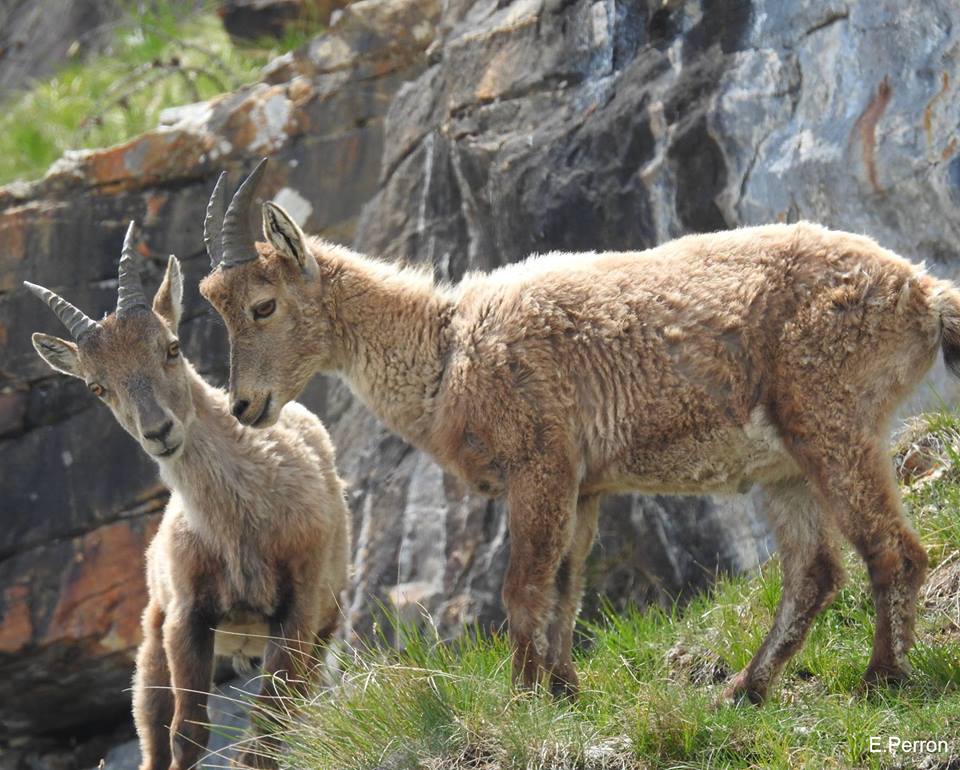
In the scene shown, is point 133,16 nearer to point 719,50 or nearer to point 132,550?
point 132,550

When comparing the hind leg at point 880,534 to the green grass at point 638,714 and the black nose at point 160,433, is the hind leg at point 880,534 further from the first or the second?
the black nose at point 160,433

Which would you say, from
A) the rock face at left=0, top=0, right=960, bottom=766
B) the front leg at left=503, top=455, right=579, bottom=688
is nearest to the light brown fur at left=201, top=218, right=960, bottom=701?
the front leg at left=503, top=455, right=579, bottom=688

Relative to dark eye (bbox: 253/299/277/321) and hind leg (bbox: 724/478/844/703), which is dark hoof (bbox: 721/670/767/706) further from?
dark eye (bbox: 253/299/277/321)

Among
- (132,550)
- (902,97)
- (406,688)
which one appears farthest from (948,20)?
(132,550)

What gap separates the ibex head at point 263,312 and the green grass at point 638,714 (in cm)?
146

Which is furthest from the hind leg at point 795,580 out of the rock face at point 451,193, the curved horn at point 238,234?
the curved horn at point 238,234

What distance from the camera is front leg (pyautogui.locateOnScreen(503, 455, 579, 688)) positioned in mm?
6234

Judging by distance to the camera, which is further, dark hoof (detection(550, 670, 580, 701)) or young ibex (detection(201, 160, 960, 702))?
dark hoof (detection(550, 670, 580, 701))

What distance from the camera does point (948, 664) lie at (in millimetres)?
5754

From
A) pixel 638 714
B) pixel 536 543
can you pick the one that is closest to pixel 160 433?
pixel 536 543

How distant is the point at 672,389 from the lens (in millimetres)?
6277

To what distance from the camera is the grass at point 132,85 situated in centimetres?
1414

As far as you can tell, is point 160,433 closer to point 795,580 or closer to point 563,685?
point 563,685

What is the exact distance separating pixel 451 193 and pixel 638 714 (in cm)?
551
